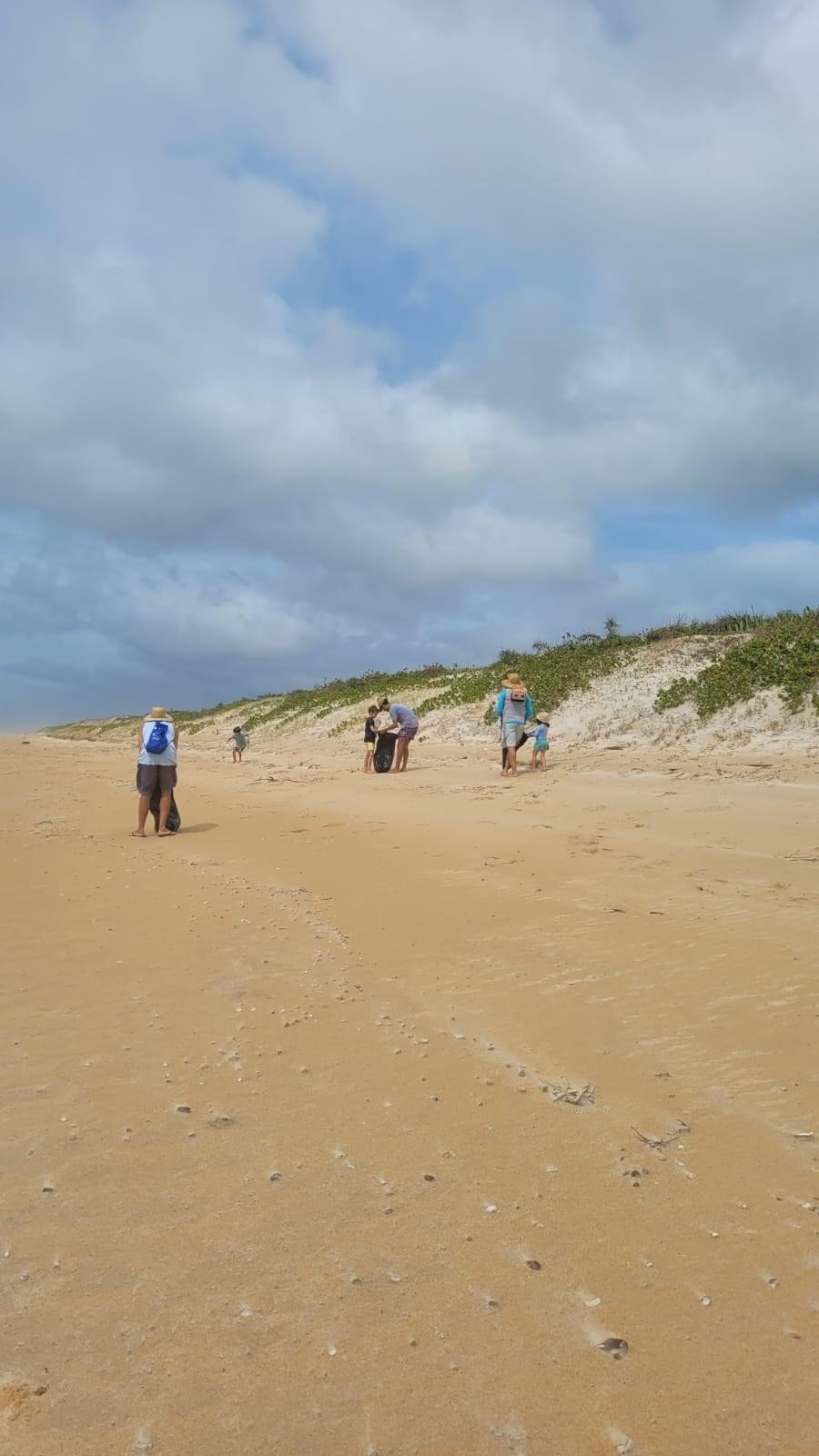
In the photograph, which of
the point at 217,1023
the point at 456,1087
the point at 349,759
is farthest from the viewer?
the point at 349,759

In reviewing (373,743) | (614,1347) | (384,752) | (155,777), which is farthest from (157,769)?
(614,1347)

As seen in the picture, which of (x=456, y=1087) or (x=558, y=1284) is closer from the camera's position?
(x=558, y=1284)

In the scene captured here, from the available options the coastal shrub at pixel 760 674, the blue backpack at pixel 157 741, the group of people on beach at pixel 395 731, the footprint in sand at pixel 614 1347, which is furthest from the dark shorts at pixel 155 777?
the coastal shrub at pixel 760 674

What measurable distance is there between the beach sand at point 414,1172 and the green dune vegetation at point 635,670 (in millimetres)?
12386

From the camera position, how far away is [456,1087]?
362cm

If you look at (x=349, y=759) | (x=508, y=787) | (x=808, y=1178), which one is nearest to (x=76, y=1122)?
(x=808, y=1178)

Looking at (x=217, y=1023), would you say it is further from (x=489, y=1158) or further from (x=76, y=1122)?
(x=489, y=1158)

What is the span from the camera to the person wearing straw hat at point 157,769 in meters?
10.8

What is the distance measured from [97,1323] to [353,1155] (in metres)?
1.04

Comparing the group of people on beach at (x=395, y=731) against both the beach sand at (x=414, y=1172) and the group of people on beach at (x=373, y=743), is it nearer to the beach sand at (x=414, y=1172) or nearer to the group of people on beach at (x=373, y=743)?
the group of people on beach at (x=373, y=743)

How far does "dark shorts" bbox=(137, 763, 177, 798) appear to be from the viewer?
10836 mm

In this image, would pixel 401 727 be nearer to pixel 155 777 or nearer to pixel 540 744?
pixel 540 744

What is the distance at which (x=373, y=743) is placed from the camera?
1827 cm

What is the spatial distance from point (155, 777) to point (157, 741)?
0.47 m
